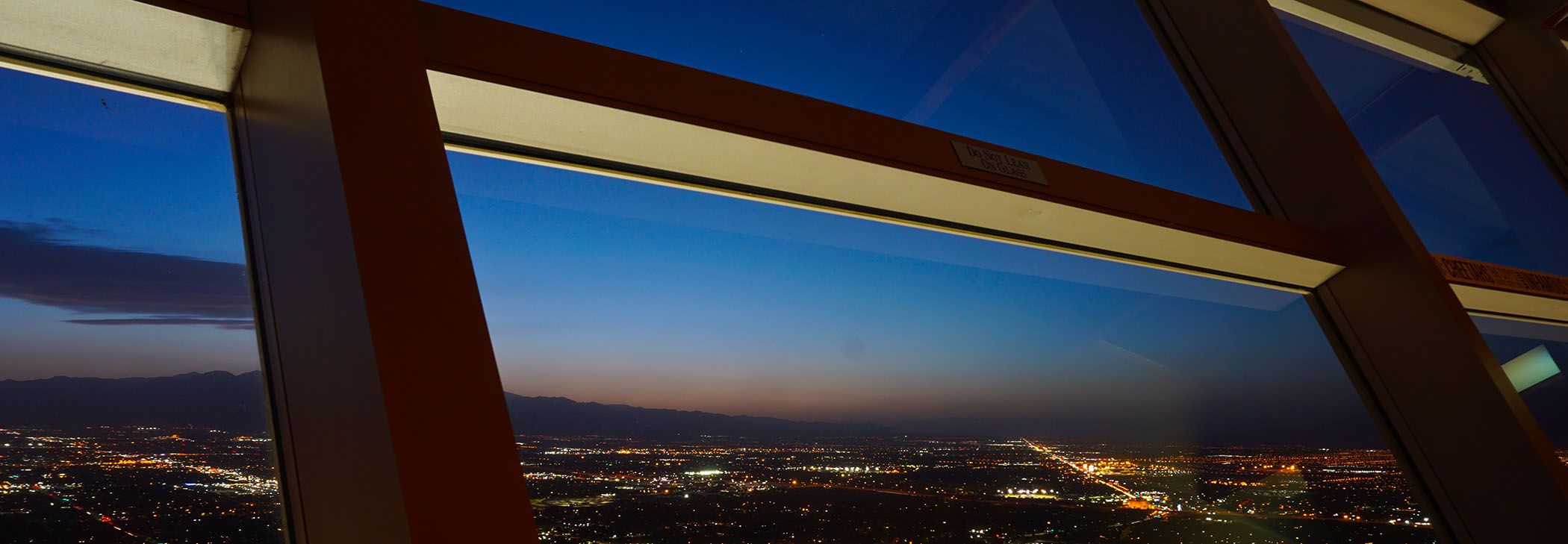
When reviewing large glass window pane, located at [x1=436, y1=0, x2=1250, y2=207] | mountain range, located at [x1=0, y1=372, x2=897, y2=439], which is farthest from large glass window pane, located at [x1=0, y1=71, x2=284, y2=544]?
large glass window pane, located at [x1=436, y1=0, x2=1250, y2=207]

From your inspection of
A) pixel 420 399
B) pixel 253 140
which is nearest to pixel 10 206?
pixel 253 140

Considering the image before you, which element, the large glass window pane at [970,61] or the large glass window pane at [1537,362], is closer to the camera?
the large glass window pane at [970,61]

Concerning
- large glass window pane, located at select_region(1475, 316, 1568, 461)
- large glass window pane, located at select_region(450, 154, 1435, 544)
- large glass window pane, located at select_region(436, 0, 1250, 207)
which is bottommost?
large glass window pane, located at select_region(1475, 316, 1568, 461)

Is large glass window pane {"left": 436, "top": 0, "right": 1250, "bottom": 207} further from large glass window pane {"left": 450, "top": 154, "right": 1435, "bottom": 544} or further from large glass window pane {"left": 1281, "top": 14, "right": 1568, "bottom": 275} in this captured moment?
large glass window pane {"left": 1281, "top": 14, "right": 1568, "bottom": 275}

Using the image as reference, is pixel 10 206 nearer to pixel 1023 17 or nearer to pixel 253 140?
pixel 253 140

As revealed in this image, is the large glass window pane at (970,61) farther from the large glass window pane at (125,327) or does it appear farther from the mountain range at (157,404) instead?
the mountain range at (157,404)

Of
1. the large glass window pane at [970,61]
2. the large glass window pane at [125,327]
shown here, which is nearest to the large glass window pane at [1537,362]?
the large glass window pane at [970,61]
